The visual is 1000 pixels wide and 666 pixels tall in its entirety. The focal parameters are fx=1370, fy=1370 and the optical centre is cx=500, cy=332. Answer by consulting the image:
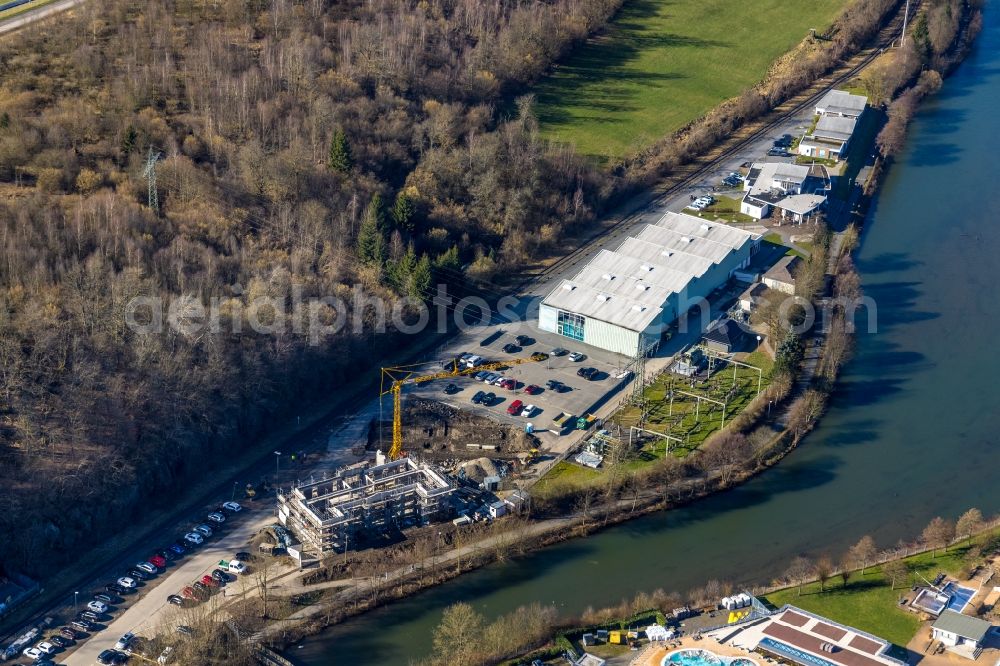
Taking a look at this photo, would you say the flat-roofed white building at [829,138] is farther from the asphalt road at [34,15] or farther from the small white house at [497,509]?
the asphalt road at [34,15]

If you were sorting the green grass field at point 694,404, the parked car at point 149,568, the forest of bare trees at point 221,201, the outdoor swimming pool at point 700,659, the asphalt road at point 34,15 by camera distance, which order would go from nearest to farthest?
1. the outdoor swimming pool at point 700,659
2. the parked car at point 149,568
3. the forest of bare trees at point 221,201
4. the green grass field at point 694,404
5. the asphalt road at point 34,15

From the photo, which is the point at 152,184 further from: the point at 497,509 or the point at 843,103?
the point at 843,103

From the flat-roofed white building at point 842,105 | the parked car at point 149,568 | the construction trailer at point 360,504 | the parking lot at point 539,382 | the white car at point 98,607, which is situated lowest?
the white car at point 98,607

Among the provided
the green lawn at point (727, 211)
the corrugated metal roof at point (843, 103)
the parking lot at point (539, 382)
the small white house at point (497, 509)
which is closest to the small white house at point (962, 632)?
the small white house at point (497, 509)

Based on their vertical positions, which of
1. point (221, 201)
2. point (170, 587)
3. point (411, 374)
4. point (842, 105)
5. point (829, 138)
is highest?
point (221, 201)

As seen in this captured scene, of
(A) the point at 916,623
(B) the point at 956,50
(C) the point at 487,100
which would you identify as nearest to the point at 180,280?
(C) the point at 487,100

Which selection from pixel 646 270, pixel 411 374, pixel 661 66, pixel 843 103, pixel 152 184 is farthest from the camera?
pixel 661 66

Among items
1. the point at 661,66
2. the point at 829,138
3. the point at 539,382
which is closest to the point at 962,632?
the point at 539,382
